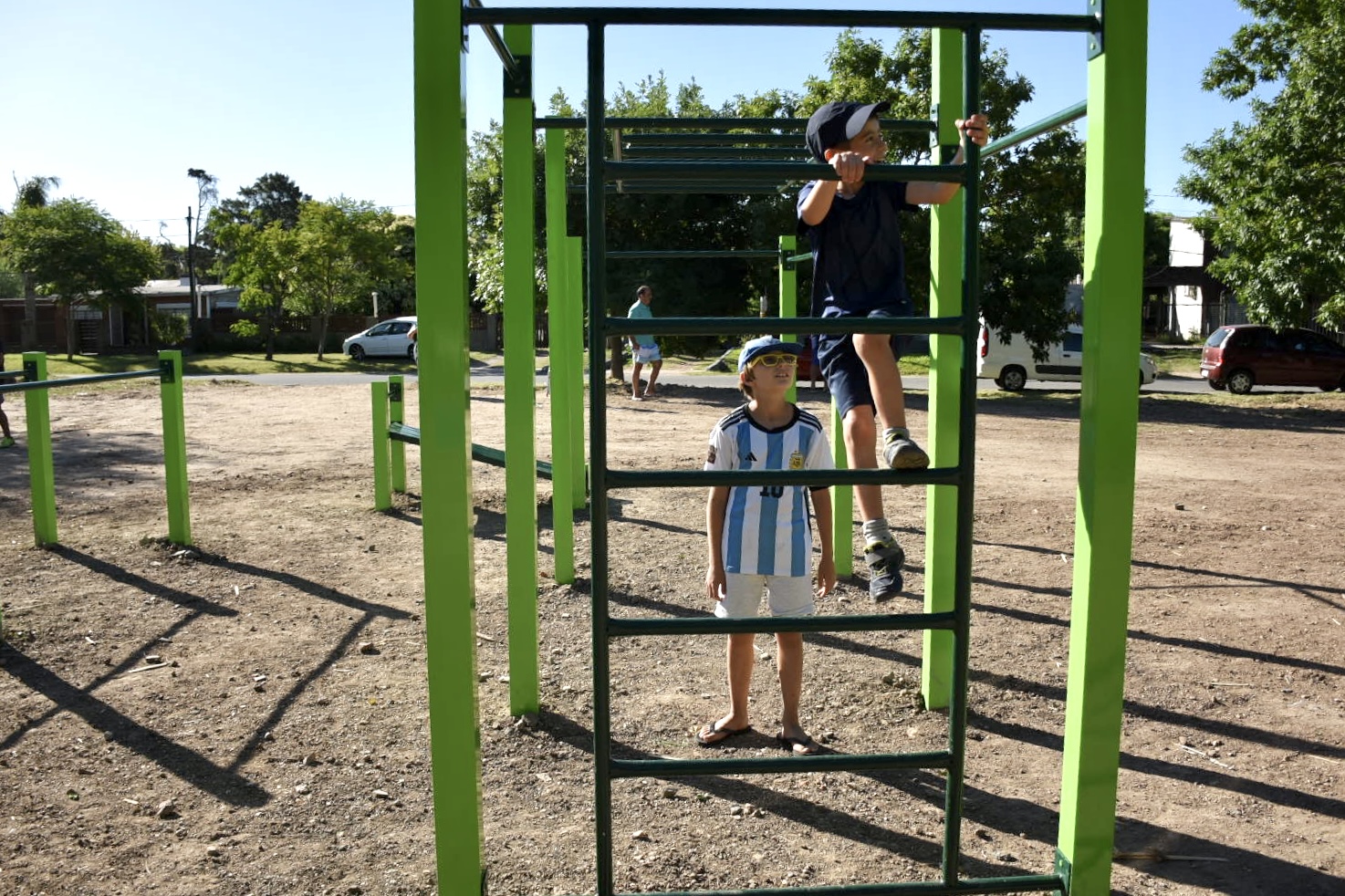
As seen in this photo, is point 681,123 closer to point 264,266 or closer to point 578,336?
point 578,336

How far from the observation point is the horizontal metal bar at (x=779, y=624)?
2441 millimetres

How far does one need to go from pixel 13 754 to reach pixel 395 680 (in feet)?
4.46

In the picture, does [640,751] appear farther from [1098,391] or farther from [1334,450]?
[1334,450]

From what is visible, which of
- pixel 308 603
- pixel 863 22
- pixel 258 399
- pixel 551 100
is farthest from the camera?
pixel 551 100

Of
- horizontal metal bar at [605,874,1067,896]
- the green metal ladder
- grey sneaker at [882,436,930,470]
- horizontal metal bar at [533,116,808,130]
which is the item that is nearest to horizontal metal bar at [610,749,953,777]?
the green metal ladder

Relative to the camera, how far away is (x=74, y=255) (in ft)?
116

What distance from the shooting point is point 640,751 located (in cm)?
390

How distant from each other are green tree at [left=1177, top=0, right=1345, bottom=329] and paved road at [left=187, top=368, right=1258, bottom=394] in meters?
4.17

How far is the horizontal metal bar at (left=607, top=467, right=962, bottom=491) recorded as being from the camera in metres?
2.41

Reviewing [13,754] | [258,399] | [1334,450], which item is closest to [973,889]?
[13,754]

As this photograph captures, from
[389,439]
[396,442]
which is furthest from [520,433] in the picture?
[396,442]

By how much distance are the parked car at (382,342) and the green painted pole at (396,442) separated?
27.4 meters

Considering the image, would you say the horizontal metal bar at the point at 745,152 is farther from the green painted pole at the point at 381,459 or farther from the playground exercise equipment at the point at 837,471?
the green painted pole at the point at 381,459

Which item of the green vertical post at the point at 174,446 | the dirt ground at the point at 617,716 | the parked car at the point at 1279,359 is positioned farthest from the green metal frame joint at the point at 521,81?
the parked car at the point at 1279,359
